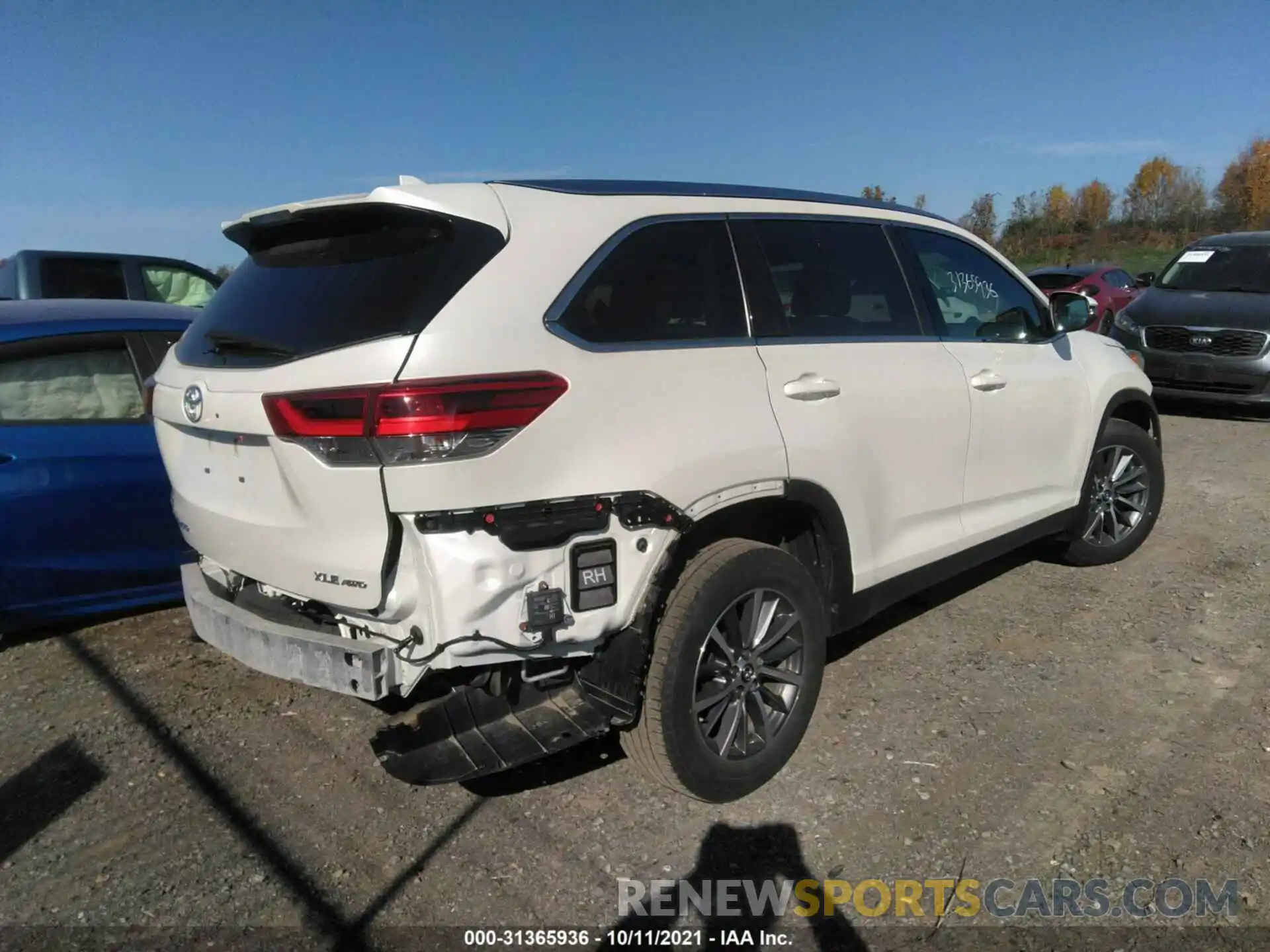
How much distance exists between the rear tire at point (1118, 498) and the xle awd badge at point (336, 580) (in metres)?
3.87

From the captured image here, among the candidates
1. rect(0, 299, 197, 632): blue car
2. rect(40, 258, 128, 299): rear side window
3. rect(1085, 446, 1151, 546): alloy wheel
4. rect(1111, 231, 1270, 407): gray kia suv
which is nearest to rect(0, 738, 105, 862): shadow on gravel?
rect(0, 299, 197, 632): blue car

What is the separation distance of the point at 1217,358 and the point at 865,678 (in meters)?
7.42

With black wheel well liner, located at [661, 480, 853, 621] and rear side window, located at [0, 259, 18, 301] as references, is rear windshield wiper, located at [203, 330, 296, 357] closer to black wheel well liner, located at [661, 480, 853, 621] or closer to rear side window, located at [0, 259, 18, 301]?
black wheel well liner, located at [661, 480, 853, 621]

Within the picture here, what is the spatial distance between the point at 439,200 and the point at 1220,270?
34.4ft

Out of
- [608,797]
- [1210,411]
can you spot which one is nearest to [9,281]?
[608,797]

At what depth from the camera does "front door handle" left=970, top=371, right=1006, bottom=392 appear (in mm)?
3916

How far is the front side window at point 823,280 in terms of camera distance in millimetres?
3193

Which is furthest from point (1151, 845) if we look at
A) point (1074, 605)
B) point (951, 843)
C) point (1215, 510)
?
point (1215, 510)

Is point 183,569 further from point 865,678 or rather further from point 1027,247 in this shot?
point 1027,247

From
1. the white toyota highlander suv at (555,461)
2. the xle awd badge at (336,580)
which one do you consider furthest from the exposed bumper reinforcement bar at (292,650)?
the xle awd badge at (336,580)

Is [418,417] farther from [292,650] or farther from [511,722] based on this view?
[511,722]

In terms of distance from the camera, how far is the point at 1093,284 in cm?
1694

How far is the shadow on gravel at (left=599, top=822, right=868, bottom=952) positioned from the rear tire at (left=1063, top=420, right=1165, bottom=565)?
290 cm

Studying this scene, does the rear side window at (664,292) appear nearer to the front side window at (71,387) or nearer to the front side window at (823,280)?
the front side window at (823,280)
